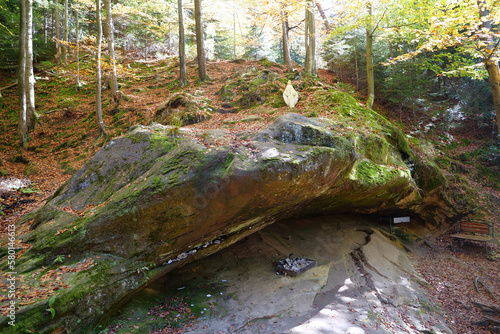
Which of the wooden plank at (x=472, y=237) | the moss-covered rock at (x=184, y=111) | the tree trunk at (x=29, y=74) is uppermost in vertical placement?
the tree trunk at (x=29, y=74)

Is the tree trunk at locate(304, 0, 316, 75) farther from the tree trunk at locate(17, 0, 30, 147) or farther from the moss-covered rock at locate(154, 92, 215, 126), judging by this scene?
the tree trunk at locate(17, 0, 30, 147)

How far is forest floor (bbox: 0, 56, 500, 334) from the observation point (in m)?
8.65

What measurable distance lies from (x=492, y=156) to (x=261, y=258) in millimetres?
14746

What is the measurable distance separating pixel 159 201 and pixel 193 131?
267 centimetres

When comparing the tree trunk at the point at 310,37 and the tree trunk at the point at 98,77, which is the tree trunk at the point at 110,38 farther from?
the tree trunk at the point at 310,37

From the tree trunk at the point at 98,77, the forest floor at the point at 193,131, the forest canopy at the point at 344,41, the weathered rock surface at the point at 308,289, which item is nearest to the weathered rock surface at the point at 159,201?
the weathered rock surface at the point at 308,289

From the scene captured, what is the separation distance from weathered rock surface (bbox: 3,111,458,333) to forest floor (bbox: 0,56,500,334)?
1.39 metres

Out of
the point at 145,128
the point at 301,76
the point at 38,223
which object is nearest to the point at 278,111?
the point at 301,76

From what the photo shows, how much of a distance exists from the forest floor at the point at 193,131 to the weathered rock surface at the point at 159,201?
1393 mm

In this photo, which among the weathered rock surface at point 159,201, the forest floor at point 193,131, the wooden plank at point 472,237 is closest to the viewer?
the weathered rock surface at point 159,201

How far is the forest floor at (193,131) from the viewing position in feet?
28.4

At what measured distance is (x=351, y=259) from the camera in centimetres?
912

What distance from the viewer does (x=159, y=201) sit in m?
5.41

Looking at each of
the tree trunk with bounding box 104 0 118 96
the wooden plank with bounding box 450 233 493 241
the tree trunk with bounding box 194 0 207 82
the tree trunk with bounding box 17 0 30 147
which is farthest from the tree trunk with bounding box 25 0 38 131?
the wooden plank with bounding box 450 233 493 241
